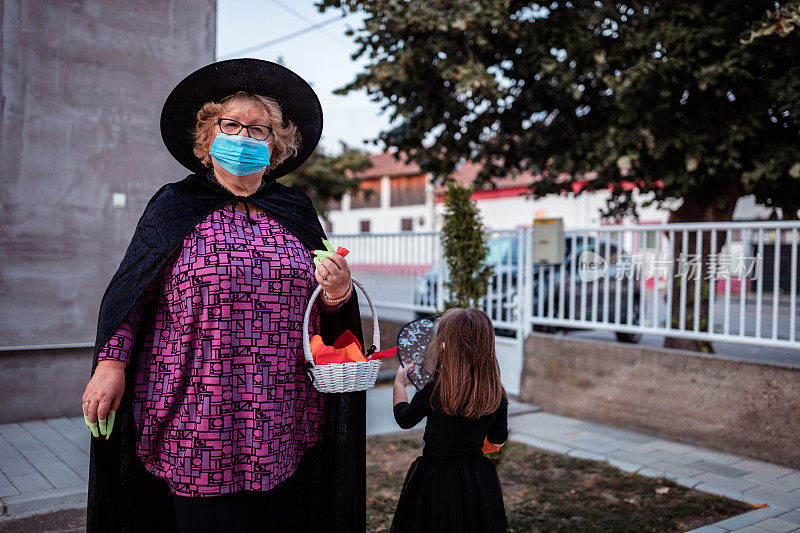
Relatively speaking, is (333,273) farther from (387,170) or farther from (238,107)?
(387,170)

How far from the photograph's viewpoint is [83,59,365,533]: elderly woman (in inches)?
83.0

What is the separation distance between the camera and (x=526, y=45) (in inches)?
296

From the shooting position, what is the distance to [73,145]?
19.8 feet

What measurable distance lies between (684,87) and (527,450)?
3.69 meters

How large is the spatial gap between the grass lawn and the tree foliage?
3.13 meters

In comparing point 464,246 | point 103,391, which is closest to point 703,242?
point 464,246

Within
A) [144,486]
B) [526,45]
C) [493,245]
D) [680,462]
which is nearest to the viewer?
[144,486]

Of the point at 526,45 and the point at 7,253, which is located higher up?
the point at 526,45

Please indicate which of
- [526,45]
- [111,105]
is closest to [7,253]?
[111,105]

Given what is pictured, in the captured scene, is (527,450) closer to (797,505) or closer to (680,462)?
(680,462)

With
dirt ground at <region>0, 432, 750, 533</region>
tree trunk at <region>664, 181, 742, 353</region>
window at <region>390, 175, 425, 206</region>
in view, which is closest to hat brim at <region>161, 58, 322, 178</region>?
dirt ground at <region>0, 432, 750, 533</region>

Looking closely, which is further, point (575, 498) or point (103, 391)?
point (575, 498)

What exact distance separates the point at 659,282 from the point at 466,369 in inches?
172

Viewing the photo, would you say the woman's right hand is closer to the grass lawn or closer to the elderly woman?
the elderly woman
